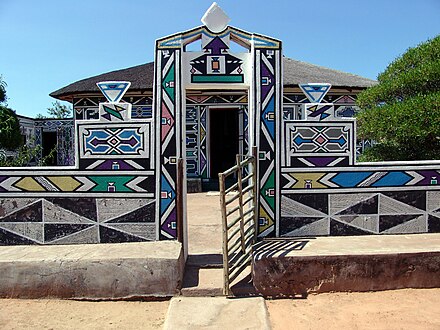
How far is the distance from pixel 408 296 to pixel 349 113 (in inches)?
337

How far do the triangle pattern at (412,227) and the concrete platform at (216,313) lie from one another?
7.01 feet

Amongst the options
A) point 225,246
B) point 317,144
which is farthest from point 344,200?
point 225,246

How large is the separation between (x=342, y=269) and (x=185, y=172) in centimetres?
206

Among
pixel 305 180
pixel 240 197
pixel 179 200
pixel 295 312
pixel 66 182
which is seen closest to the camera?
pixel 295 312

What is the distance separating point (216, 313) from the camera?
3838mm

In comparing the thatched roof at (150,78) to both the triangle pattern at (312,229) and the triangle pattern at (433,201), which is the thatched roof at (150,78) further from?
the triangle pattern at (312,229)

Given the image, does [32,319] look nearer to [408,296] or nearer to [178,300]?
[178,300]

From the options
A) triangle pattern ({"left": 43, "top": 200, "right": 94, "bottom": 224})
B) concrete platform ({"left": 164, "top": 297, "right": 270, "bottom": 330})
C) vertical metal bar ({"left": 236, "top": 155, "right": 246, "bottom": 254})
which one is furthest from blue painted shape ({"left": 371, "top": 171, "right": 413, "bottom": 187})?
triangle pattern ({"left": 43, "top": 200, "right": 94, "bottom": 224})

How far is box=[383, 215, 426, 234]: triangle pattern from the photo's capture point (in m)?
5.17

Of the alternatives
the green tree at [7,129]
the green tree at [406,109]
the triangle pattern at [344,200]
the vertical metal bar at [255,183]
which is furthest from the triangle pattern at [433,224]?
the green tree at [7,129]

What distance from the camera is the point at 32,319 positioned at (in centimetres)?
388

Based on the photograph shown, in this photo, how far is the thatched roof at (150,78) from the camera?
11.9 meters

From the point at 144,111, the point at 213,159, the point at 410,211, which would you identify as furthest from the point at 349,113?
the point at 410,211

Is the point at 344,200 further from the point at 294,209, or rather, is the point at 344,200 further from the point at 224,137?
the point at 224,137
